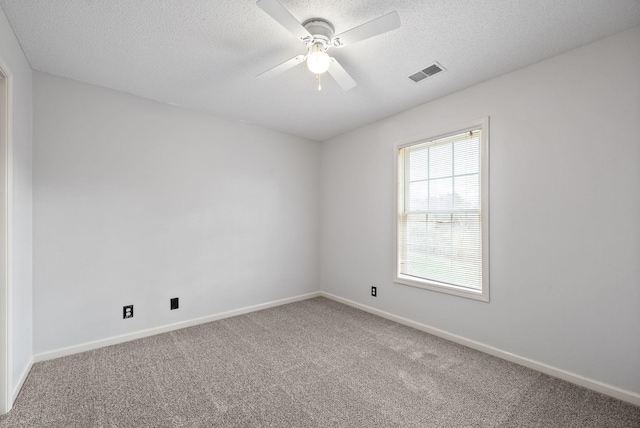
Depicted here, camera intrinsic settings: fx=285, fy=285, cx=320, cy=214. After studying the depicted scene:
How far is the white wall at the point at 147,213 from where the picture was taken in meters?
2.55

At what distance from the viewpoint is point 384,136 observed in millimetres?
3611

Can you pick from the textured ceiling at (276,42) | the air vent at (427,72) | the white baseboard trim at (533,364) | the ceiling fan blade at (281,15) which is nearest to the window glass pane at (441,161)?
the textured ceiling at (276,42)

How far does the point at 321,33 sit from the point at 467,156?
1.87 m

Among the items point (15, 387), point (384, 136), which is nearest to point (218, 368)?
point (15, 387)

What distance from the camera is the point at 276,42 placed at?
2074mm

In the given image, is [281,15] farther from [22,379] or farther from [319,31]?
[22,379]

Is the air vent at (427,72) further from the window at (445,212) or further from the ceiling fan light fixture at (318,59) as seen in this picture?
the ceiling fan light fixture at (318,59)

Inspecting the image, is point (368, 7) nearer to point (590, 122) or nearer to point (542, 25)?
point (542, 25)

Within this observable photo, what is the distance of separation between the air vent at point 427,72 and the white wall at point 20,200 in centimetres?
292

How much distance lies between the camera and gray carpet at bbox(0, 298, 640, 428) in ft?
5.85

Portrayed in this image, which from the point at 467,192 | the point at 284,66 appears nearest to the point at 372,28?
the point at 284,66

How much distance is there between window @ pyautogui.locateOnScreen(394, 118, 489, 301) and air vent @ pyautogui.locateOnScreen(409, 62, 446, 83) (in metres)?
0.65

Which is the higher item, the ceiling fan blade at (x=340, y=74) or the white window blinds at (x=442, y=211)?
the ceiling fan blade at (x=340, y=74)

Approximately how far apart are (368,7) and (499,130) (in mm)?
1646
